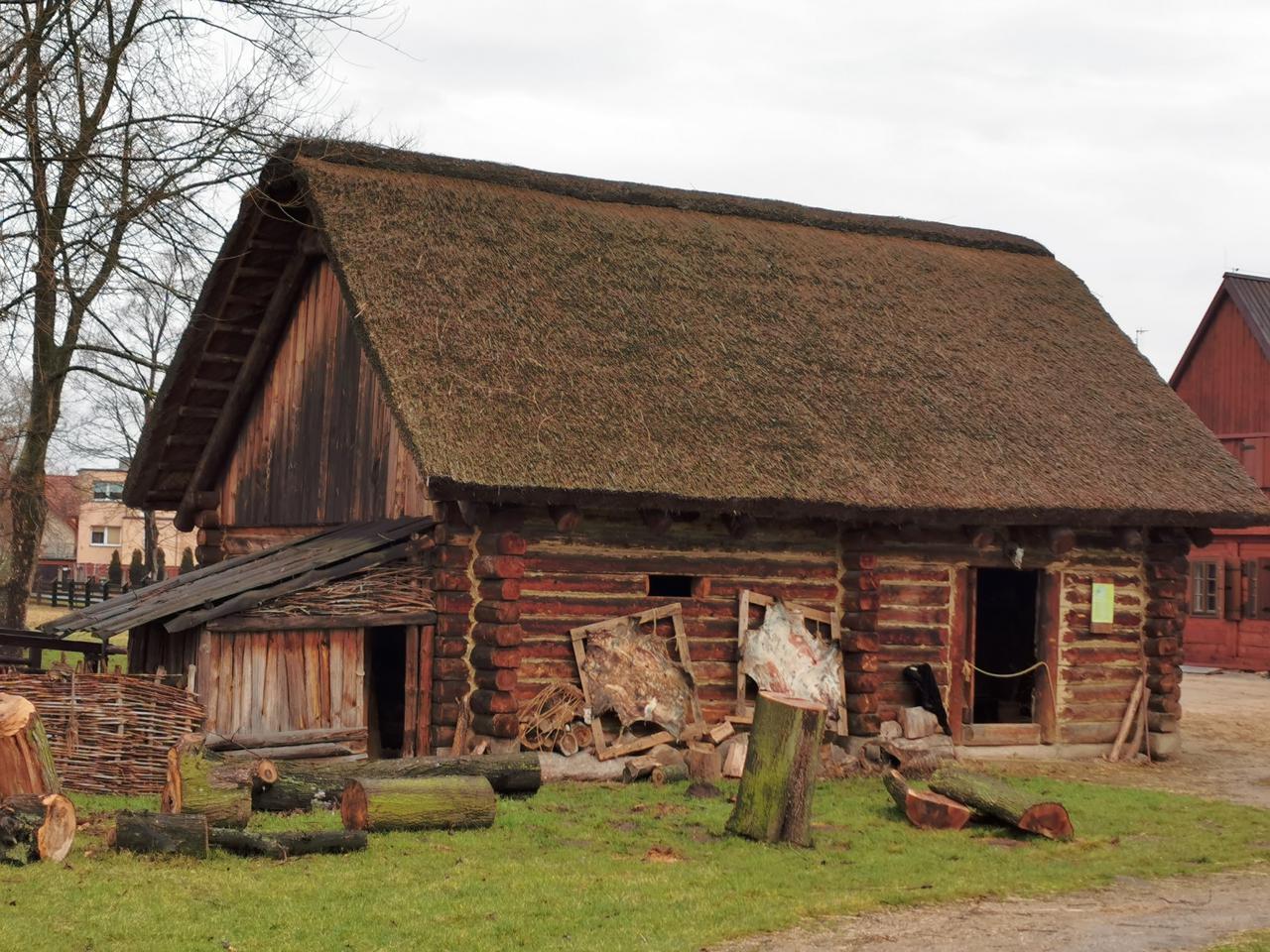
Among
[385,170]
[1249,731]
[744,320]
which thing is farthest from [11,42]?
[1249,731]

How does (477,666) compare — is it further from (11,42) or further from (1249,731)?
(1249,731)

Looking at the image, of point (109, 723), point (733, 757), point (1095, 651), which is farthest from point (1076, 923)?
point (1095, 651)

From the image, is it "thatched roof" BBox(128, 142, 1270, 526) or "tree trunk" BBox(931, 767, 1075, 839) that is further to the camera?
"thatched roof" BBox(128, 142, 1270, 526)

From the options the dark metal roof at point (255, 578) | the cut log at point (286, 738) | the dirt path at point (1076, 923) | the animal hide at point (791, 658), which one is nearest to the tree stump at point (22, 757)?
the cut log at point (286, 738)

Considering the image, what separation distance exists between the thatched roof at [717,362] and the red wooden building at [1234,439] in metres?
12.8

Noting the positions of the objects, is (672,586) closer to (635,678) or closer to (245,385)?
(635,678)

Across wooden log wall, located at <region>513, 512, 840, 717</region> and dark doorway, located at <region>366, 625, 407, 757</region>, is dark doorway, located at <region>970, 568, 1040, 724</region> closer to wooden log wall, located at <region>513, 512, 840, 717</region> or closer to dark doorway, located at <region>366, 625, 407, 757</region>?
wooden log wall, located at <region>513, 512, 840, 717</region>

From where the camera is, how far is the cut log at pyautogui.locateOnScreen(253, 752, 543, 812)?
1138 cm

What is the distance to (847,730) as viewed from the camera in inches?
625

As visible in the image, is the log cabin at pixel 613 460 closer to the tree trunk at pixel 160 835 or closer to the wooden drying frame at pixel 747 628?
the wooden drying frame at pixel 747 628

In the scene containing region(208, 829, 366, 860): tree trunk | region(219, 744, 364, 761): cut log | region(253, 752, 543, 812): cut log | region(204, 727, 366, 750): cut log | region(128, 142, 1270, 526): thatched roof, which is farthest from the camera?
region(128, 142, 1270, 526): thatched roof

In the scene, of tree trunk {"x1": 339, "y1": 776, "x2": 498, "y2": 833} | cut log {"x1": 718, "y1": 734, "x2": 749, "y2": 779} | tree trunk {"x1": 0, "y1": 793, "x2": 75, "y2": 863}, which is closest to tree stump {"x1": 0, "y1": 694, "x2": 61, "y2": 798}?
tree trunk {"x1": 0, "y1": 793, "x2": 75, "y2": 863}

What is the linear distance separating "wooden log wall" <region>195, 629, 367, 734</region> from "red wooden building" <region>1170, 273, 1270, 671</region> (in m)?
21.1

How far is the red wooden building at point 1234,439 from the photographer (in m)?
31.1
